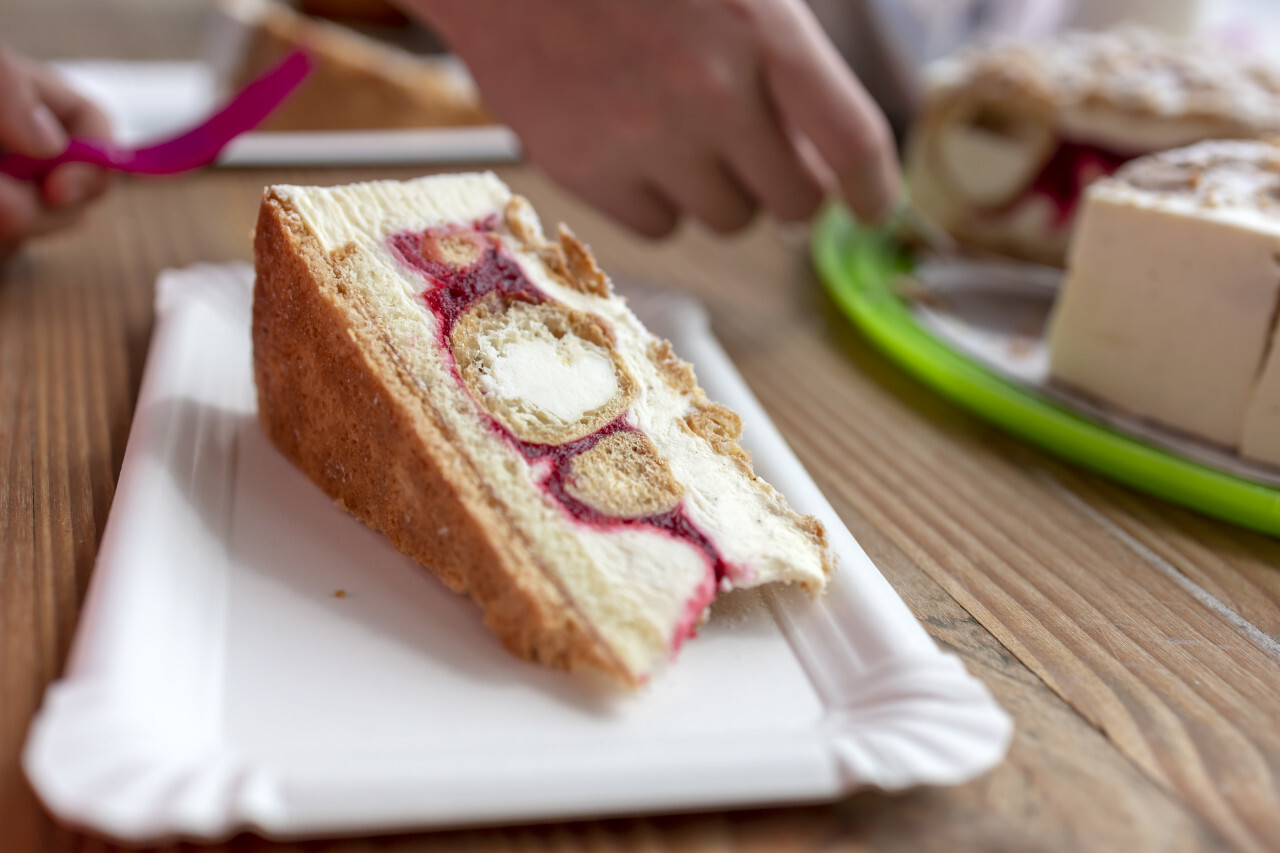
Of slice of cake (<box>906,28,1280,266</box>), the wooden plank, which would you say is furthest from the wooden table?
slice of cake (<box>906,28,1280,266</box>)

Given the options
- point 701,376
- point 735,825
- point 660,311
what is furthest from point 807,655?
point 660,311

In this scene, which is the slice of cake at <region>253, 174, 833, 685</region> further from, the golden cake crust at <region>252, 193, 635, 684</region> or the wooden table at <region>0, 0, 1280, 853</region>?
the wooden table at <region>0, 0, 1280, 853</region>

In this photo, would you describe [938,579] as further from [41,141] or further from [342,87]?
[342,87]

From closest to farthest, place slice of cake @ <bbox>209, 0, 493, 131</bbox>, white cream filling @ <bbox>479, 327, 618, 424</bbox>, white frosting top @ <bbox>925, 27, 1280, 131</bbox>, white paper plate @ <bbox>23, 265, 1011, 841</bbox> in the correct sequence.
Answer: white paper plate @ <bbox>23, 265, 1011, 841</bbox>, white cream filling @ <bbox>479, 327, 618, 424</bbox>, white frosting top @ <bbox>925, 27, 1280, 131</bbox>, slice of cake @ <bbox>209, 0, 493, 131</bbox>

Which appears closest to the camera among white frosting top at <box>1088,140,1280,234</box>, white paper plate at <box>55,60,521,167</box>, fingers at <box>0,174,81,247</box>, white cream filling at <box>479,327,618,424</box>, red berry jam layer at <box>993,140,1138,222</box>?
white cream filling at <box>479,327,618,424</box>

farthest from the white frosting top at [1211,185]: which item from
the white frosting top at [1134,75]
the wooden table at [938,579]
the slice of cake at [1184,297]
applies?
the wooden table at [938,579]

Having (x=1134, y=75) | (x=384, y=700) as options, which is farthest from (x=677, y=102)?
(x=384, y=700)
